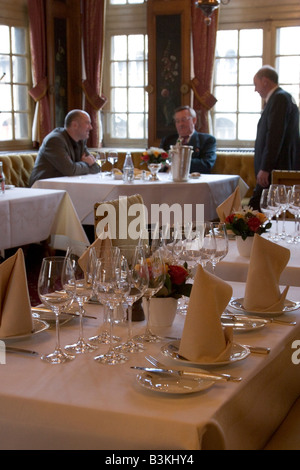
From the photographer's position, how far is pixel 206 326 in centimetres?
150

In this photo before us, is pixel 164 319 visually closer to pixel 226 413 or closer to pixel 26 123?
pixel 226 413

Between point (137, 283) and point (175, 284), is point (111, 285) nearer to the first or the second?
point (137, 283)

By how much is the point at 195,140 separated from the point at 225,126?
117 centimetres

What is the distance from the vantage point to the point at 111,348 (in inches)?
61.0

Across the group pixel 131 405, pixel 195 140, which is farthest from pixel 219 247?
pixel 195 140

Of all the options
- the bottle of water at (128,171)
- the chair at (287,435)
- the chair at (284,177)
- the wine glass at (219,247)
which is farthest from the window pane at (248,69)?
the chair at (287,435)

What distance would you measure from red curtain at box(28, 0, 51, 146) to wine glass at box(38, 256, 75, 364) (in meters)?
6.54

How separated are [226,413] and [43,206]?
151 inches

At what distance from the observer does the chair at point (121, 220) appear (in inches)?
111

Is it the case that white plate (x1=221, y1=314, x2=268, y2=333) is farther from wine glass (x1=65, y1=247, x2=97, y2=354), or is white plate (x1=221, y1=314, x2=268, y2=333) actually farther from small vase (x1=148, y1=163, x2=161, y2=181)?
small vase (x1=148, y1=163, x2=161, y2=181)

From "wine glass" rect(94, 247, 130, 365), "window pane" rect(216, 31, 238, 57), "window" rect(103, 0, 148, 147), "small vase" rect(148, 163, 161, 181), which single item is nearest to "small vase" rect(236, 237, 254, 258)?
"wine glass" rect(94, 247, 130, 365)

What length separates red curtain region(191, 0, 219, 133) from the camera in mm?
7676

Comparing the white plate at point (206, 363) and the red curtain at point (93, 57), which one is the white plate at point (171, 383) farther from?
the red curtain at point (93, 57)
